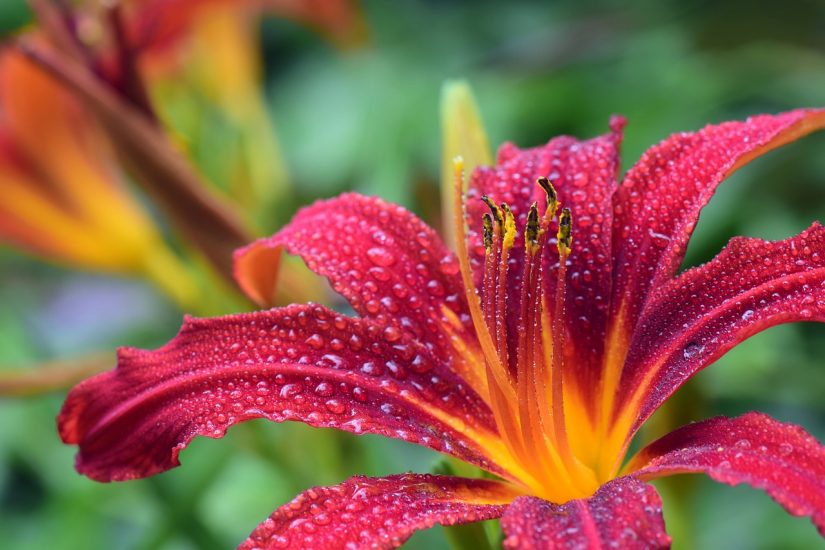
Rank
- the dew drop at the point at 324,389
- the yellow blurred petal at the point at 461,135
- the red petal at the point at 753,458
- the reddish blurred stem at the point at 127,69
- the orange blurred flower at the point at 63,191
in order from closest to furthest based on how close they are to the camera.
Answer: the red petal at the point at 753,458 < the dew drop at the point at 324,389 < the yellow blurred petal at the point at 461,135 < the reddish blurred stem at the point at 127,69 < the orange blurred flower at the point at 63,191

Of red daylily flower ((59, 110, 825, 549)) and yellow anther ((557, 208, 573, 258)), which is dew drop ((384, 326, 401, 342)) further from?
yellow anther ((557, 208, 573, 258))

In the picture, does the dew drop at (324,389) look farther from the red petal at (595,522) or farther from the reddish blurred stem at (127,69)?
the reddish blurred stem at (127,69)

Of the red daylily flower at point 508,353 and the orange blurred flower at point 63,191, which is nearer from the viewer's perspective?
the red daylily flower at point 508,353

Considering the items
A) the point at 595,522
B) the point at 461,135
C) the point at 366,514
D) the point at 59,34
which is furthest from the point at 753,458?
the point at 59,34

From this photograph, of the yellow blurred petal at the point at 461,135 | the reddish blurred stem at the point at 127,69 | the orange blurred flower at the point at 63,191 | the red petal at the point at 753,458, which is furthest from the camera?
the orange blurred flower at the point at 63,191

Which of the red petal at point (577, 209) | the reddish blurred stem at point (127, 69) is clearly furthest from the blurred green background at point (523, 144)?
the reddish blurred stem at point (127, 69)
